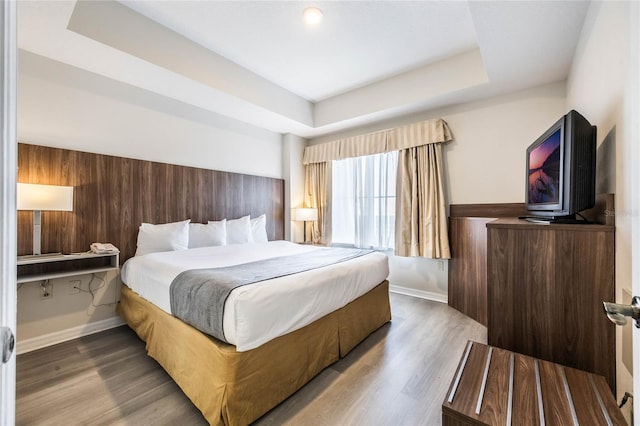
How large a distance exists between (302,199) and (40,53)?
3500 millimetres

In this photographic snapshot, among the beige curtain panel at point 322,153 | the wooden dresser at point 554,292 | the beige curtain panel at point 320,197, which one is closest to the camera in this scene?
the wooden dresser at point 554,292

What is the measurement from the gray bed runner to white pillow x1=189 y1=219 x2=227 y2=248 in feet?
4.16

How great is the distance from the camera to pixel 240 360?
1.41m

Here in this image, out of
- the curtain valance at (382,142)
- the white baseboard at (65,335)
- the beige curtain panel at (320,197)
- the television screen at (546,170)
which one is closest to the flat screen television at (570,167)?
the television screen at (546,170)

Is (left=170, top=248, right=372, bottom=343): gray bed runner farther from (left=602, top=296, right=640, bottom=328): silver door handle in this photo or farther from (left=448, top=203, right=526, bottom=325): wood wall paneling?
(left=448, top=203, right=526, bottom=325): wood wall paneling

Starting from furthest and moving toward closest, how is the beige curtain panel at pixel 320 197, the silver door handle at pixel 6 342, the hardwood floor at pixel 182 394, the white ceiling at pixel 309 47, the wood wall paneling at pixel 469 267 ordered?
the beige curtain panel at pixel 320 197 → the wood wall paneling at pixel 469 267 → the white ceiling at pixel 309 47 → the hardwood floor at pixel 182 394 → the silver door handle at pixel 6 342

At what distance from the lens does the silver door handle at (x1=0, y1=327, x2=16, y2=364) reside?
18.3 inches

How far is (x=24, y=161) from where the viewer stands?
2.24 metres

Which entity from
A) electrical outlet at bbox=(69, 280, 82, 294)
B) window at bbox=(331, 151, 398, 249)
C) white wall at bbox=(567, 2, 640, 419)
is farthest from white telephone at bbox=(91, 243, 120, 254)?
white wall at bbox=(567, 2, 640, 419)

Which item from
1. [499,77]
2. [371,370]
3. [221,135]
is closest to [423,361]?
[371,370]

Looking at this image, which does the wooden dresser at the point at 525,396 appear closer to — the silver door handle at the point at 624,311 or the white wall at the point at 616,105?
the white wall at the point at 616,105

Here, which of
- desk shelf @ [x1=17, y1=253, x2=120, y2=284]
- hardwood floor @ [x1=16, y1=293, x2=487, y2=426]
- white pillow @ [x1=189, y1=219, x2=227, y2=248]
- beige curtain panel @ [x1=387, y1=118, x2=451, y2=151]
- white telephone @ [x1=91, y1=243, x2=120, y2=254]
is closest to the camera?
hardwood floor @ [x1=16, y1=293, x2=487, y2=426]

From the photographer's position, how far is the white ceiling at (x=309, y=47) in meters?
2.00

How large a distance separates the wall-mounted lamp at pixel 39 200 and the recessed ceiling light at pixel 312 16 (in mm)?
2527
